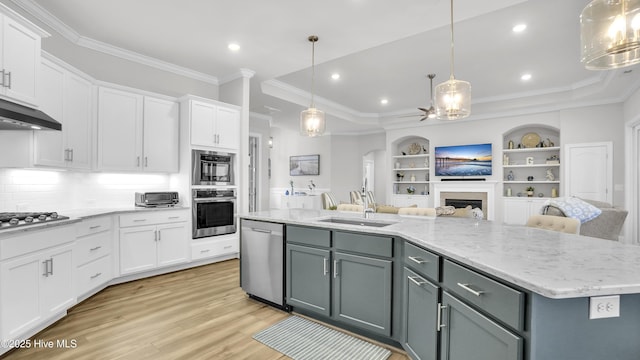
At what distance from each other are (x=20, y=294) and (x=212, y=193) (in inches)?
97.3

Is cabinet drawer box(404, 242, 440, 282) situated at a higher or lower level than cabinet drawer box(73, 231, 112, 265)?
higher

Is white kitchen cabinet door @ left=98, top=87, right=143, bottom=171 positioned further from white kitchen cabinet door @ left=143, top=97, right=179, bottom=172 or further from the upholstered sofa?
the upholstered sofa

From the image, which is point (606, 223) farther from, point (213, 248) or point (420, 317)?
point (213, 248)

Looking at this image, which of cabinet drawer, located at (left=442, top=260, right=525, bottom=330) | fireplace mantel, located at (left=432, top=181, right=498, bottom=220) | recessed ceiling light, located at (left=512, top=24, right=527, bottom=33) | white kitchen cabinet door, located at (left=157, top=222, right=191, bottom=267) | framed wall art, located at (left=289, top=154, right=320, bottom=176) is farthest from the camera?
framed wall art, located at (left=289, top=154, right=320, bottom=176)

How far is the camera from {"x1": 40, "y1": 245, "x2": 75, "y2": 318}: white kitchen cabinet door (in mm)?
2416

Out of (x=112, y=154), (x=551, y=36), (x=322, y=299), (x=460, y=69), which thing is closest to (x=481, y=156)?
(x=460, y=69)

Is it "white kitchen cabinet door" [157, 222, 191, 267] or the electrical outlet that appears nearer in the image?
the electrical outlet

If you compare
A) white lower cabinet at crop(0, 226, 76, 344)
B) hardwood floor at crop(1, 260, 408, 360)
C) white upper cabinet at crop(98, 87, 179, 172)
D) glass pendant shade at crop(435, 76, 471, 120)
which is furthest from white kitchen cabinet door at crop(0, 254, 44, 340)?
glass pendant shade at crop(435, 76, 471, 120)

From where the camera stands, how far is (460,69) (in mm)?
4988

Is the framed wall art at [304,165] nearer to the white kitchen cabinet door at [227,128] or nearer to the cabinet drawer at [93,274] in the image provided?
the white kitchen cabinet door at [227,128]

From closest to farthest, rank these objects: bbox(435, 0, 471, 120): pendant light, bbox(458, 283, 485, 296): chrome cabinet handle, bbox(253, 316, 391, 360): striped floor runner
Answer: bbox(458, 283, 485, 296): chrome cabinet handle, bbox(253, 316, 391, 360): striped floor runner, bbox(435, 0, 471, 120): pendant light

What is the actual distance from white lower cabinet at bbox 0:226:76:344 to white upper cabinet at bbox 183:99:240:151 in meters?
2.09

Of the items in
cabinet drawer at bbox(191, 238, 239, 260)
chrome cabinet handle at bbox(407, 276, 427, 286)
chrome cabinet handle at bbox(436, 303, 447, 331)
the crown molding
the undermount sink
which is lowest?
cabinet drawer at bbox(191, 238, 239, 260)

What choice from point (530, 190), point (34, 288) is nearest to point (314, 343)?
point (34, 288)
